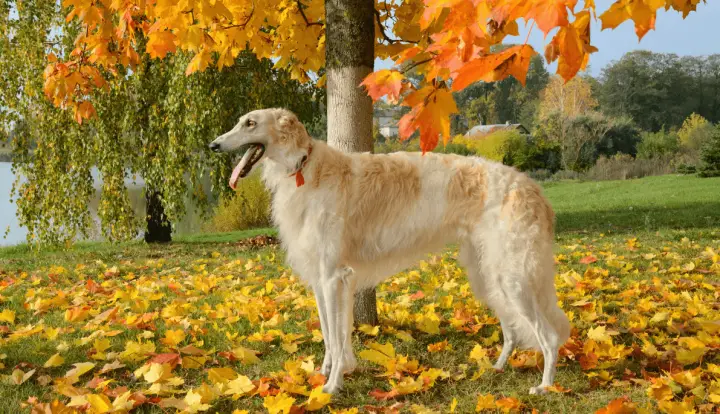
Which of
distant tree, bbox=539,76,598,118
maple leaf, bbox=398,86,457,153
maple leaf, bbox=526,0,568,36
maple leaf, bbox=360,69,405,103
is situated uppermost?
distant tree, bbox=539,76,598,118

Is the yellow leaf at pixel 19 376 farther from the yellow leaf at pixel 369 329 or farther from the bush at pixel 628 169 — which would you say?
the bush at pixel 628 169

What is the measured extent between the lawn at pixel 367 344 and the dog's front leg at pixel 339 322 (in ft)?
0.39

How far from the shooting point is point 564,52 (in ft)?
7.04

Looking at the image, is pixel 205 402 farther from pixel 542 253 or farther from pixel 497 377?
pixel 542 253

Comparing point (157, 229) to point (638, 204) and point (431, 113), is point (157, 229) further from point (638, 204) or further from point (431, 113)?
point (638, 204)

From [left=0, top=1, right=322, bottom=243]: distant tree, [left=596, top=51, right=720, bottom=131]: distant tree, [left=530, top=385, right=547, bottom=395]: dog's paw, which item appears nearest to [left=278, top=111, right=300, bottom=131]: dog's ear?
[left=530, top=385, right=547, bottom=395]: dog's paw

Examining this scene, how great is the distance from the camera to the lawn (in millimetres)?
3045

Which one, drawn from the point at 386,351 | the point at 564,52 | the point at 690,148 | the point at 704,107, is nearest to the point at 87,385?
the point at 386,351

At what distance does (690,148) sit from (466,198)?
33433 millimetres

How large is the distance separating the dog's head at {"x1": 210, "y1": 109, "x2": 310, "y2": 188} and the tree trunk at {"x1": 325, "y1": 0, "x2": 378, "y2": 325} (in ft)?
2.89

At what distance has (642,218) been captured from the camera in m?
11.4

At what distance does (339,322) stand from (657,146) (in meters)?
33.5

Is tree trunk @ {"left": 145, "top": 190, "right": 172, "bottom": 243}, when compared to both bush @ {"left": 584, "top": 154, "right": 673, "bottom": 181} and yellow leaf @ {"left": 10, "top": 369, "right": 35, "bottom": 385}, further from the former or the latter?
bush @ {"left": 584, "top": 154, "right": 673, "bottom": 181}

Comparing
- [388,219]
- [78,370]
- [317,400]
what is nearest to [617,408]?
[317,400]
